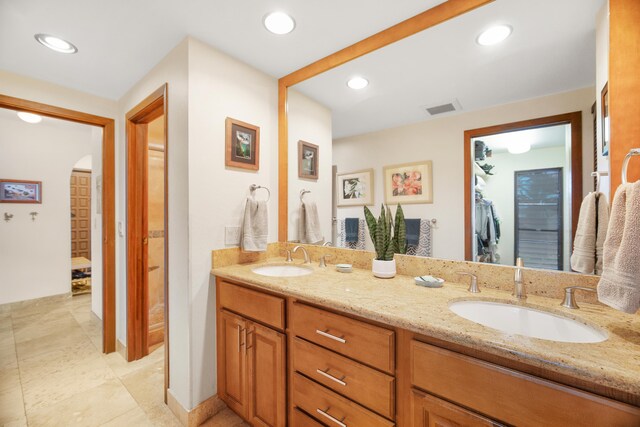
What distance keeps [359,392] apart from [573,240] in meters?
1.03

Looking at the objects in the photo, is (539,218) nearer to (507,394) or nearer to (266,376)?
(507,394)

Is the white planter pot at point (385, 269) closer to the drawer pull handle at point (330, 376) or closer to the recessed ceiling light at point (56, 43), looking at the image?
the drawer pull handle at point (330, 376)

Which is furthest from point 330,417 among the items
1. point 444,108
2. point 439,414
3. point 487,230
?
point 444,108

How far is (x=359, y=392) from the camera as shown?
1.00m

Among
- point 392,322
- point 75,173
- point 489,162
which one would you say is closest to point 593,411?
point 392,322

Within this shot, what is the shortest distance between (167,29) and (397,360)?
1967mm

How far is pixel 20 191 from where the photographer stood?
132 inches

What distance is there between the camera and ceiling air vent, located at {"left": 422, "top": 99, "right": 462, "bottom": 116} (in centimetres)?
138

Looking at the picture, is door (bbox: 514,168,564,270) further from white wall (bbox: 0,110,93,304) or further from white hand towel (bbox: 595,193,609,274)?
white wall (bbox: 0,110,93,304)

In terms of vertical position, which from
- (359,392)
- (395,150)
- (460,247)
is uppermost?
(395,150)

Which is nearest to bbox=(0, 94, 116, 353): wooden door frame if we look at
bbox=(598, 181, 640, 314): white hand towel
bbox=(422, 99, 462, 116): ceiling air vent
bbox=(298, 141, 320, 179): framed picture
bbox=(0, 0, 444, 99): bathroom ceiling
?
bbox=(0, 0, 444, 99): bathroom ceiling

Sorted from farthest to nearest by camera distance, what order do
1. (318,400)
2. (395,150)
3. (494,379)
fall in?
(395,150) < (318,400) < (494,379)

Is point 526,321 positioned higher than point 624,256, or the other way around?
point 624,256

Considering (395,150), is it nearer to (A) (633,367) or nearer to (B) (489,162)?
(B) (489,162)
